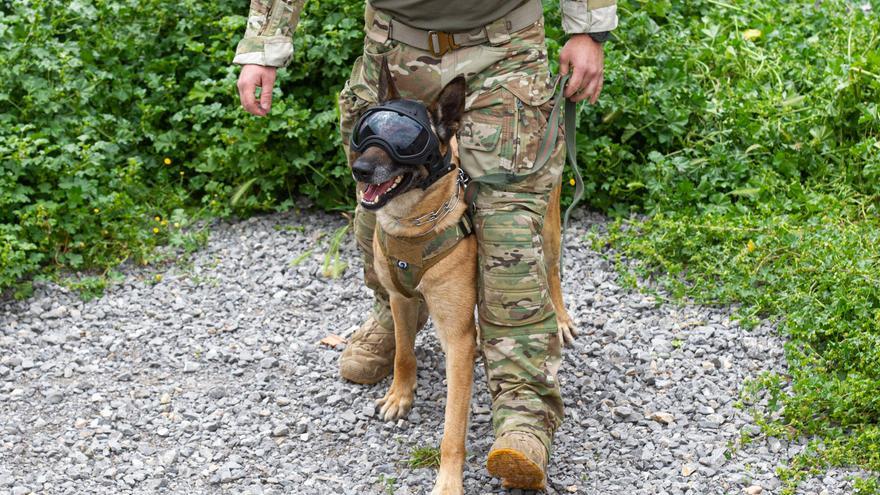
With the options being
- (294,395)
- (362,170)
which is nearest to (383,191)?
(362,170)

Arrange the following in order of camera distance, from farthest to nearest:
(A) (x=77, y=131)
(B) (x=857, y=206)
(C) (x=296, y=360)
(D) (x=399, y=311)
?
(A) (x=77, y=131), (B) (x=857, y=206), (C) (x=296, y=360), (D) (x=399, y=311)

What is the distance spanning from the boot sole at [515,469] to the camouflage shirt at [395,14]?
5.71 feet

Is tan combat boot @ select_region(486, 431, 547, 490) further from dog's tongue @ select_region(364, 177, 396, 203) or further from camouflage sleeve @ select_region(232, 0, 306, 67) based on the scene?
camouflage sleeve @ select_region(232, 0, 306, 67)

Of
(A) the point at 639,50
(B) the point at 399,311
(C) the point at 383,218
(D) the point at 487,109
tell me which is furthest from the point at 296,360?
(A) the point at 639,50

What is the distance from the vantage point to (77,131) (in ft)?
22.2

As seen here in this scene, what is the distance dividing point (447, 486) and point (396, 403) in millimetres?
788

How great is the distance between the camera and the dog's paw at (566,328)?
18.2 ft

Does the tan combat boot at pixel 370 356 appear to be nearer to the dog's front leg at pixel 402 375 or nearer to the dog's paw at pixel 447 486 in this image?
the dog's front leg at pixel 402 375

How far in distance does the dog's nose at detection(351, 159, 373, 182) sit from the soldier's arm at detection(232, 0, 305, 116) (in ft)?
2.86

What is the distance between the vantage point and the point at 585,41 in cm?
439

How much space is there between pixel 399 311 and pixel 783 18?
483 cm

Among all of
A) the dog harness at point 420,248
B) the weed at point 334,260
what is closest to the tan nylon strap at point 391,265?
the dog harness at point 420,248

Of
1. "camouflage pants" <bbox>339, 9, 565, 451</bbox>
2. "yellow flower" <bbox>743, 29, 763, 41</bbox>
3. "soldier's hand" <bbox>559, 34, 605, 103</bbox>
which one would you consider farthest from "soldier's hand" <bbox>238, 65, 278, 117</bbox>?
"yellow flower" <bbox>743, 29, 763, 41</bbox>

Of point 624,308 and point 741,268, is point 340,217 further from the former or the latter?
point 741,268
